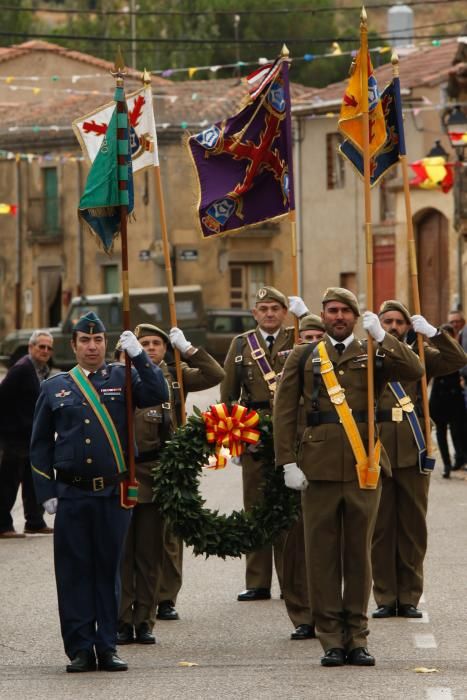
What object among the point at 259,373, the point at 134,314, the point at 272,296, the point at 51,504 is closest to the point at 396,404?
the point at 259,373

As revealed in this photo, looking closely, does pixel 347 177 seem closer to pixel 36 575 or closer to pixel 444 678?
pixel 36 575

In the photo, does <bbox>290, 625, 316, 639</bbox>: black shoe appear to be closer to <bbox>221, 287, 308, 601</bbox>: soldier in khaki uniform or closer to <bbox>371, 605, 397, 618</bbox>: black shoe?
Answer: <bbox>371, 605, 397, 618</bbox>: black shoe

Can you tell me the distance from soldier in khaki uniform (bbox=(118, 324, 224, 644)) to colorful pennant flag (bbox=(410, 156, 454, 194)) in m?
22.5

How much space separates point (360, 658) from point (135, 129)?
450cm

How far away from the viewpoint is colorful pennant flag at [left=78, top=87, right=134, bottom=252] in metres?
10.8

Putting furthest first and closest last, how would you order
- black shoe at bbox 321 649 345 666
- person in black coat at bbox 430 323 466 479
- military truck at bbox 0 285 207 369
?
1. military truck at bbox 0 285 207 369
2. person in black coat at bbox 430 323 466 479
3. black shoe at bbox 321 649 345 666

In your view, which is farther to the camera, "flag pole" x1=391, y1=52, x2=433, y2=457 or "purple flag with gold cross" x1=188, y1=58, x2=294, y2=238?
"purple flag with gold cross" x1=188, y1=58, x2=294, y2=238

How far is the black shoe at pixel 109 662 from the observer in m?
9.85

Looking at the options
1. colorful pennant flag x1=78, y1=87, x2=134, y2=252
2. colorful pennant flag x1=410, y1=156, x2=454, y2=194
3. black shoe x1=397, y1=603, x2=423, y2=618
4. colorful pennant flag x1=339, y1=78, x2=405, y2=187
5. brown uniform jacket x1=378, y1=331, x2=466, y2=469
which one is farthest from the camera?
colorful pennant flag x1=410, y1=156, x2=454, y2=194

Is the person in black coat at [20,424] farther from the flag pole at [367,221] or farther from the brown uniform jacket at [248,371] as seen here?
the flag pole at [367,221]

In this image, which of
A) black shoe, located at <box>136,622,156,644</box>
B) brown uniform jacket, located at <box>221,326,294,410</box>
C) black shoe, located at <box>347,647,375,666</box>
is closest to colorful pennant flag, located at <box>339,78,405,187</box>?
brown uniform jacket, located at <box>221,326,294,410</box>

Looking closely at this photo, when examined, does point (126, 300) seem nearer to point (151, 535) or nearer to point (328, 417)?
point (328, 417)

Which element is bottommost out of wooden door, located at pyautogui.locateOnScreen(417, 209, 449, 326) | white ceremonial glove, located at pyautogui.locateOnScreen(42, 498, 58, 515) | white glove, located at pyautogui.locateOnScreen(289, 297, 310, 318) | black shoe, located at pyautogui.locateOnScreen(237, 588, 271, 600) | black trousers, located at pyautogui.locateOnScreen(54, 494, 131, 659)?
black shoe, located at pyautogui.locateOnScreen(237, 588, 271, 600)

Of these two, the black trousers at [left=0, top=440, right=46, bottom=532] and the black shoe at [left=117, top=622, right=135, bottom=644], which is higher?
the black trousers at [left=0, top=440, right=46, bottom=532]
